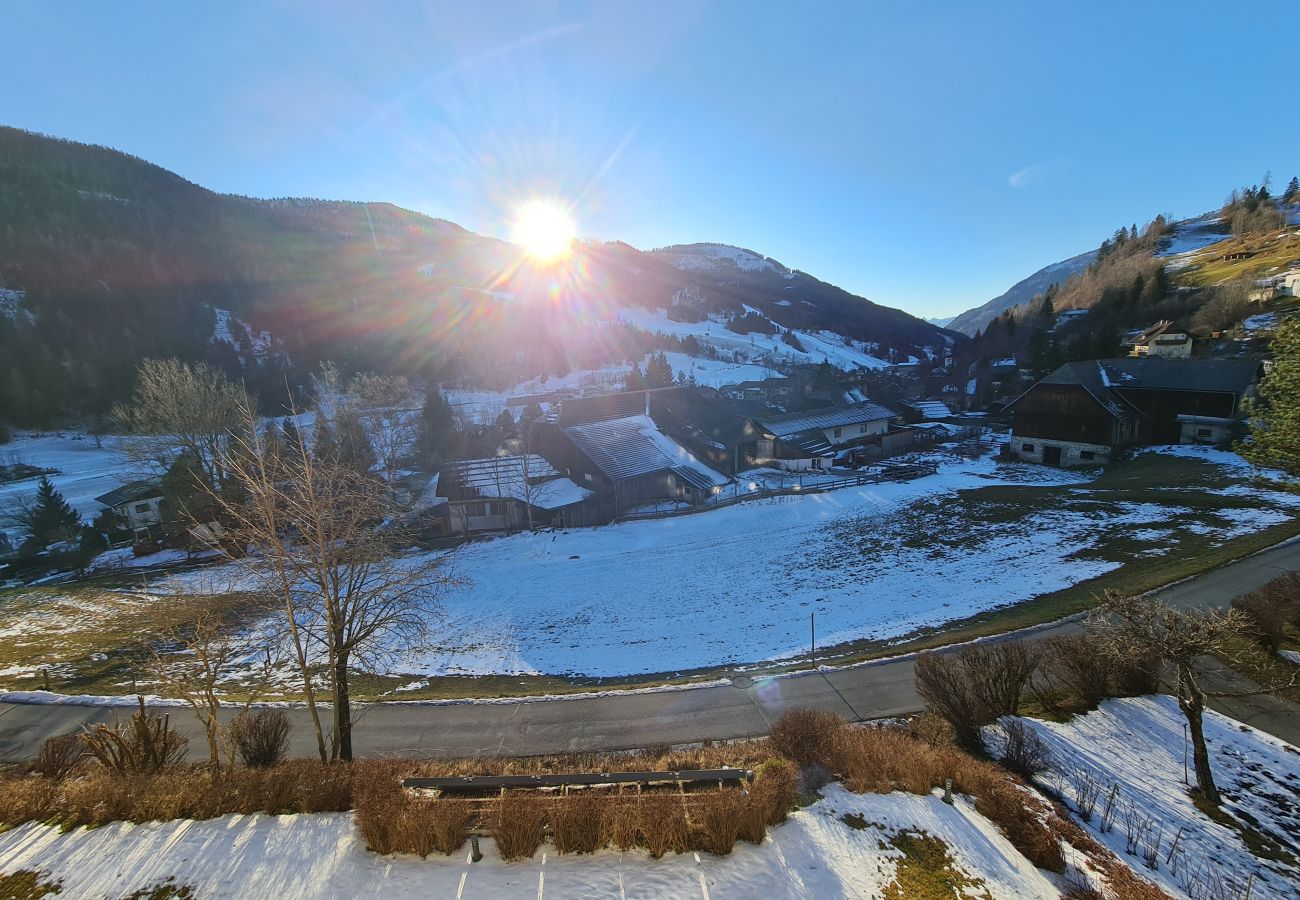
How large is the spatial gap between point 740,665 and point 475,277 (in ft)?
585

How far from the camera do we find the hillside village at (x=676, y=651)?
6.89m

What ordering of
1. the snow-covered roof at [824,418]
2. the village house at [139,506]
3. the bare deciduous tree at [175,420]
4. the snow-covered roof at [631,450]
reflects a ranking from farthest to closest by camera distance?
1. the snow-covered roof at [824,418]
2. the snow-covered roof at [631,450]
3. the village house at [139,506]
4. the bare deciduous tree at [175,420]

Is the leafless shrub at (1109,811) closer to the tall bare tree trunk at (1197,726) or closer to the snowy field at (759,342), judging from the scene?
the tall bare tree trunk at (1197,726)

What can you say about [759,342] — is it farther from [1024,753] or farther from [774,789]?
[774,789]

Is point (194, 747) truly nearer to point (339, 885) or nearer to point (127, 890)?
point (127, 890)

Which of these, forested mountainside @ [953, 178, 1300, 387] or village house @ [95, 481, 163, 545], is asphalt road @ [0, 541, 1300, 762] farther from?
forested mountainside @ [953, 178, 1300, 387]

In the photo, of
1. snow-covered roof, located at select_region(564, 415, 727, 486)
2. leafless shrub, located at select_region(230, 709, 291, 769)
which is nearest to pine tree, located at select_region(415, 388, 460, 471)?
snow-covered roof, located at select_region(564, 415, 727, 486)

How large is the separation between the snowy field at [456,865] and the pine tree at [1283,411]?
15283 millimetres

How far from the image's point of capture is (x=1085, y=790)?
915 centimetres

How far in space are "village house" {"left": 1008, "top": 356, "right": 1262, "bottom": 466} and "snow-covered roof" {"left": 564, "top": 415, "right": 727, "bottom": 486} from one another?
92.3 ft

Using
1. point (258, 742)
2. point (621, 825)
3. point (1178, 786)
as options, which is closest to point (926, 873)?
point (621, 825)

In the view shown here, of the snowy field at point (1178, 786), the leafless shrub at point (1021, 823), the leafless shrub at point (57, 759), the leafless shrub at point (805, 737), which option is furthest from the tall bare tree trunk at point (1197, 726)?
the leafless shrub at point (57, 759)

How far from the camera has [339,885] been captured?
243 inches

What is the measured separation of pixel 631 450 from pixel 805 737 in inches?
1251
